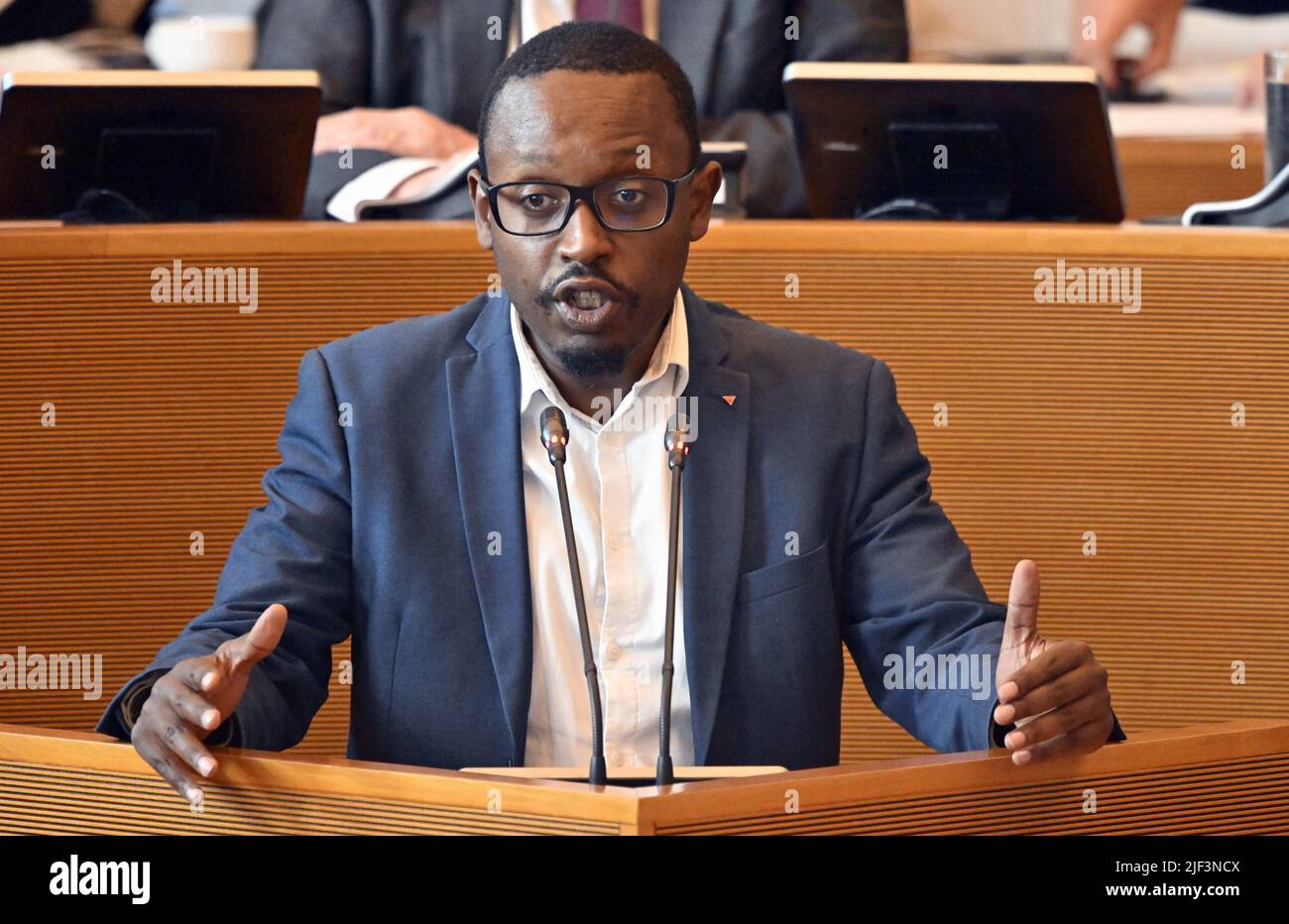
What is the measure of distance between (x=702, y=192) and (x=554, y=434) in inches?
15.4

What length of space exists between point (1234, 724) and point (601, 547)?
64 centimetres

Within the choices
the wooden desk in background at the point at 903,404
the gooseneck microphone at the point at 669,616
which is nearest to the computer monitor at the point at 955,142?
the wooden desk in background at the point at 903,404

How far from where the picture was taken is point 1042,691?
1.42 metres

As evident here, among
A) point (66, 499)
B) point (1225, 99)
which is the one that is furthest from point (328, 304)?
point (1225, 99)

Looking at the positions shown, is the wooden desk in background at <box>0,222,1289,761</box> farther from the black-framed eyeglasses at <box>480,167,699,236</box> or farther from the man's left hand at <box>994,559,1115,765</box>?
the man's left hand at <box>994,559,1115,765</box>

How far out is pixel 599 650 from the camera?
1758 mm

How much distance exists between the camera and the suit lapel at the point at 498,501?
1708 mm

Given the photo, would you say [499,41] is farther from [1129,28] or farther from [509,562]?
[509,562]

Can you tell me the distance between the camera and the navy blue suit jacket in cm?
171

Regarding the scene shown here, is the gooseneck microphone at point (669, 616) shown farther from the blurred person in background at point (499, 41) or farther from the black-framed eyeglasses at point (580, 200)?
→ the blurred person in background at point (499, 41)

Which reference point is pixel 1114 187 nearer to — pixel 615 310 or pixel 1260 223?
pixel 1260 223

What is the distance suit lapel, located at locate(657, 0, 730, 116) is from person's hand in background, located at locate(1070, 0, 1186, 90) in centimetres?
130

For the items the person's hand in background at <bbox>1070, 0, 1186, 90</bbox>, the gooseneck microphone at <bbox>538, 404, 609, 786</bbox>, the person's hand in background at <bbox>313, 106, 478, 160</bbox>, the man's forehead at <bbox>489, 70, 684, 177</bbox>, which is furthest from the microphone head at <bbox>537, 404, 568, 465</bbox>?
the person's hand in background at <bbox>1070, 0, 1186, 90</bbox>

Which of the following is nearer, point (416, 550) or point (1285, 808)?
point (1285, 808)
